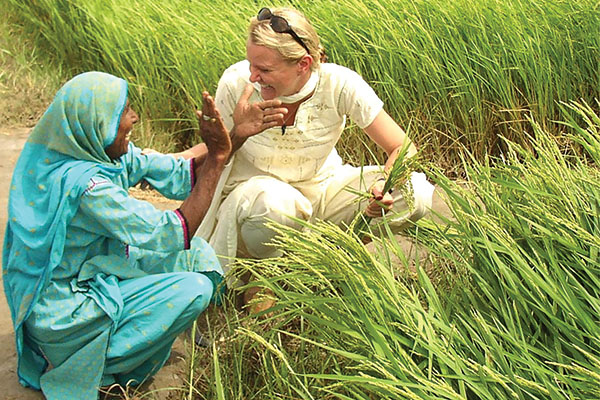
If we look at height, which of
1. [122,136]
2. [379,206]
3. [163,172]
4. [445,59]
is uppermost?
[122,136]

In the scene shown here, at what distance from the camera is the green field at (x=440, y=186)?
2006 millimetres

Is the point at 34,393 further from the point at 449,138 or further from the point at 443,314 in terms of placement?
the point at 449,138

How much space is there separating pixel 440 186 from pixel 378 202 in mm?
222

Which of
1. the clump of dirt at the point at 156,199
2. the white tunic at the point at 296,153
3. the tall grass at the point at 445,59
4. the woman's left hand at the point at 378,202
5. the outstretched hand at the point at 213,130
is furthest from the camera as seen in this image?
the clump of dirt at the point at 156,199

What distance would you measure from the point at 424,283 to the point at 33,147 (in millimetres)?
1192

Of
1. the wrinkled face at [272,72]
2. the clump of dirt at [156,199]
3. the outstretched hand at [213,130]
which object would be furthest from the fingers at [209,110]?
the clump of dirt at [156,199]

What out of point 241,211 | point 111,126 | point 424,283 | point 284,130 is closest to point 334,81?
point 284,130

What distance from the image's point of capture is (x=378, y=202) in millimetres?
2777

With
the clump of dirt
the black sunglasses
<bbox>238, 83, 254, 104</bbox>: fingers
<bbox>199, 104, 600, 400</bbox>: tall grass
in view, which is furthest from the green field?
the black sunglasses

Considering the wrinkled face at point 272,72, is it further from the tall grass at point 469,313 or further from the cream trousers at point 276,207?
the tall grass at point 469,313

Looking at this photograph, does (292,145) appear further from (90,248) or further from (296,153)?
(90,248)

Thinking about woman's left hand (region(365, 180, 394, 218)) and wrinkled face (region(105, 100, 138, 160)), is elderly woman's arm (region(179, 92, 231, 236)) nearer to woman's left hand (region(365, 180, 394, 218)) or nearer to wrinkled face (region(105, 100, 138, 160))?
wrinkled face (region(105, 100, 138, 160))

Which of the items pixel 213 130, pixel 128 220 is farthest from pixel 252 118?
pixel 128 220

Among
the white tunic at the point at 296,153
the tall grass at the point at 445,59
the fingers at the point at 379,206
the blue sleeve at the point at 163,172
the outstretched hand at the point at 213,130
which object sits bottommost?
the tall grass at the point at 445,59
